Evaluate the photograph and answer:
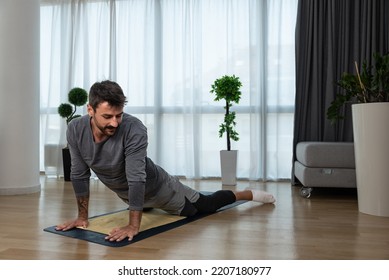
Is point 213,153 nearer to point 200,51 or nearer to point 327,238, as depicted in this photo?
point 200,51

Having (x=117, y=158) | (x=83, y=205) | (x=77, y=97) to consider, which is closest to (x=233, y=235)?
(x=117, y=158)

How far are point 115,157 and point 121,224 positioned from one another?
0.46 meters

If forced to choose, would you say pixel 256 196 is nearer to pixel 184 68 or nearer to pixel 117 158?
pixel 117 158

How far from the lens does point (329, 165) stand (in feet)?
10.9

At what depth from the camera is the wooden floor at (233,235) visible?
1.71 meters

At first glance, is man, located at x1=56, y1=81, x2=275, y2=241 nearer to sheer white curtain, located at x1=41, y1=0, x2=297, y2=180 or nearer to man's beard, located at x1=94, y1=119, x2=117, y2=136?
man's beard, located at x1=94, y1=119, x2=117, y2=136

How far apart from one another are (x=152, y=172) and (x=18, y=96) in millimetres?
1928

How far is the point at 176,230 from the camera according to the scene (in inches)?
84.4

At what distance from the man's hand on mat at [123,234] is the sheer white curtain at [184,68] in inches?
110

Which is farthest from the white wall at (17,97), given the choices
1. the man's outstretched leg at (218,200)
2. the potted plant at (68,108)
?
the man's outstretched leg at (218,200)

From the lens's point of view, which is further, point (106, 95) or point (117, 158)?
point (117, 158)

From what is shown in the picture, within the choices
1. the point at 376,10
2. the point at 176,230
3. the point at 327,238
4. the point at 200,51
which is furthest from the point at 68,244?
the point at 376,10

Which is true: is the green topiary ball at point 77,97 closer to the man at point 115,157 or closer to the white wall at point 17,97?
the white wall at point 17,97

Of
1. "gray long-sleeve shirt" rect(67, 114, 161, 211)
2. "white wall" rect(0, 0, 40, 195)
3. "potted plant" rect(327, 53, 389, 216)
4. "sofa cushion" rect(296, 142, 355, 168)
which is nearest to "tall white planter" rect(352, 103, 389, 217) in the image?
"potted plant" rect(327, 53, 389, 216)
